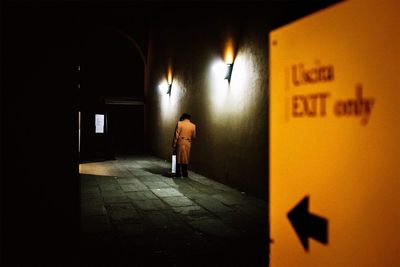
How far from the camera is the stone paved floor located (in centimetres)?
427

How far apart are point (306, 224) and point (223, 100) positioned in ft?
26.2

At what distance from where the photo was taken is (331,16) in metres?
1.51

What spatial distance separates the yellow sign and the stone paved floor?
267cm

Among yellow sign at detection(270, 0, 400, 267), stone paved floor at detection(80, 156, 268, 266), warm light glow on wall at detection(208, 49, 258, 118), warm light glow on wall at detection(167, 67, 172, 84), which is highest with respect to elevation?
warm light glow on wall at detection(167, 67, 172, 84)

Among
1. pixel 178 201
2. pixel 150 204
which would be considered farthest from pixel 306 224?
pixel 178 201

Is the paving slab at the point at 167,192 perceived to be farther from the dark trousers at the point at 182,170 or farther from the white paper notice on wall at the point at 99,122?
the white paper notice on wall at the point at 99,122

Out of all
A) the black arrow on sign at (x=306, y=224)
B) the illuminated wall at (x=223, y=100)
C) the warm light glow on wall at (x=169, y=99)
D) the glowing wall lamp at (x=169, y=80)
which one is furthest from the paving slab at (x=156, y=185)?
the black arrow on sign at (x=306, y=224)

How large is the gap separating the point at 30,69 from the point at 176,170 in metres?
6.89

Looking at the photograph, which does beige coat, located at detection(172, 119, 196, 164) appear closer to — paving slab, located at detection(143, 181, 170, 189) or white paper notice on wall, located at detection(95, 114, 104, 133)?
paving slab, located at detection(143, 181, 170, 189)

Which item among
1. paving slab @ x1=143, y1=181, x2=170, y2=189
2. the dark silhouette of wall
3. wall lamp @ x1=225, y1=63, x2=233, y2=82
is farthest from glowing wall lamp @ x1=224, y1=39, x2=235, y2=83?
the dark silhouette of wall

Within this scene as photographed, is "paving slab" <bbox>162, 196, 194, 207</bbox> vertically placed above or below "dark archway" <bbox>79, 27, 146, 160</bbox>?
below

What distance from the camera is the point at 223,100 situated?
9.52 m

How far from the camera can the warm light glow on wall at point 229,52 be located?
351 inches

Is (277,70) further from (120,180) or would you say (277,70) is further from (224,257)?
(120,180)
